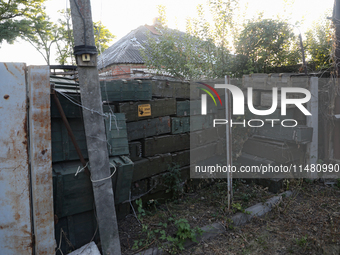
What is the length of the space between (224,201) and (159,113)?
6.95 ft

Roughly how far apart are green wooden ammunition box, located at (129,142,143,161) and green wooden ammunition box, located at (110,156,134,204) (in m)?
0.83

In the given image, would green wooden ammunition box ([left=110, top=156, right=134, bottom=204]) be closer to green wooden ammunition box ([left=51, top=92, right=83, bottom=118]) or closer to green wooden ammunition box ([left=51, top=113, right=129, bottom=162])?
green wooden ammunition box ([left=51, top=113, right=129, bottom=162])

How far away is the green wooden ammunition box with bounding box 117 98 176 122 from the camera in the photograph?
14.6 feet

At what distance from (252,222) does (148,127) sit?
8.21 ft

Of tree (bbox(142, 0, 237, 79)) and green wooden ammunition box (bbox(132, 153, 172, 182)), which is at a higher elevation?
tree (bbox(142, 0, 237, 79))

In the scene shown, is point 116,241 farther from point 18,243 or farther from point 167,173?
point 167,173

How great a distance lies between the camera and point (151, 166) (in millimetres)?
4785

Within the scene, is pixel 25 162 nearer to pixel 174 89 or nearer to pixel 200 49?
pixel 174 89

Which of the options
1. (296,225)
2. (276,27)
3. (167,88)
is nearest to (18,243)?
(167,88)

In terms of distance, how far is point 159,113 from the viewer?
506 cm

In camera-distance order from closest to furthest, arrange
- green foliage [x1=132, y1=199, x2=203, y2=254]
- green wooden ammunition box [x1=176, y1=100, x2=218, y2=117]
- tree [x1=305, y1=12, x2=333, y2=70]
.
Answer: green foliage [x1=132, y1=199, x2=203, y2=254] < green wooden ammunition box [x1=176, y1=100, x2=218, y2=117] < tree [x1=305, y1=12, x2=333, y2=70]

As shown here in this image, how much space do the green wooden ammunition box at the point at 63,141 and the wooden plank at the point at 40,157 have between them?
475 mm

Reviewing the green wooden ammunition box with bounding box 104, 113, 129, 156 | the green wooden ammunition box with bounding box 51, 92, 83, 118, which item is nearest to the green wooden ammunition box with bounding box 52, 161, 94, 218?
the green wooden ammunition box with bounding box 104, 113, 129, 156

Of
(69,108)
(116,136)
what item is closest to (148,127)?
(116,136)
